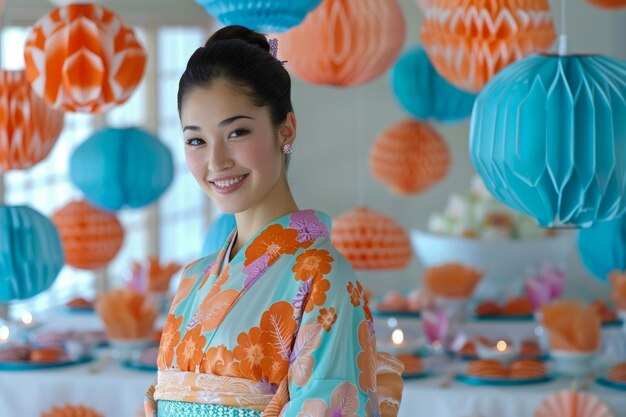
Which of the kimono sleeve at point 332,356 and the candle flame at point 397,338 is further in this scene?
the candle flame at point 397,338

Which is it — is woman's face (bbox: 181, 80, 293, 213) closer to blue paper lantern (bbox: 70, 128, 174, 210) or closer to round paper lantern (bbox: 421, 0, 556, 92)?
round paper lantern (bbox: 421, 0, 556, 92)

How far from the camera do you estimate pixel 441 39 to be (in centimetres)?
251

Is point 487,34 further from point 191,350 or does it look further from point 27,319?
point 27,319

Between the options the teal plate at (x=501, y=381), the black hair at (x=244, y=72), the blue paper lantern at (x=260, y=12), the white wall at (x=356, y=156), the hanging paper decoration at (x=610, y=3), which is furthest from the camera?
the white wall at (x=356, y=156)

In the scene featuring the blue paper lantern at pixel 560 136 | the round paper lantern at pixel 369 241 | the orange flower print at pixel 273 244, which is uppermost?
the blue paper lantern at pixel 560 136

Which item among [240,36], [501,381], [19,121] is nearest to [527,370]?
[501,381]

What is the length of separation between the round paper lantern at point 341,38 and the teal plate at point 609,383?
38.0 inches

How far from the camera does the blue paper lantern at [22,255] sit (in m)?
2.45

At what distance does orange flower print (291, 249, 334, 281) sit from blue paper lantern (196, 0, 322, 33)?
0.88m

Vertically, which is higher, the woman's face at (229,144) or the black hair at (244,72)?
the black hair at (244,72)

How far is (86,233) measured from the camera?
3328mm

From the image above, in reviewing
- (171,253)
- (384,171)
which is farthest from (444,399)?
(171,253)

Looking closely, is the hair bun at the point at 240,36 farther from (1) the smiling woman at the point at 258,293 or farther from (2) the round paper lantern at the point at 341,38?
(2) the round paper lantern at the point at 341,38

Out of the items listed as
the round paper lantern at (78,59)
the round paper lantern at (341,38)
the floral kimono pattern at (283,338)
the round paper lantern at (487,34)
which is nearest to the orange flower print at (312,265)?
the floral kimono pattern at (283,338)
